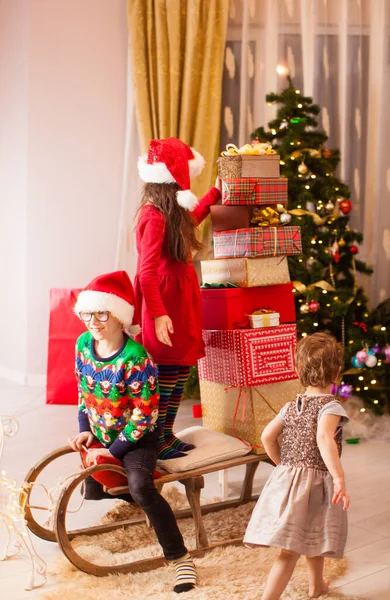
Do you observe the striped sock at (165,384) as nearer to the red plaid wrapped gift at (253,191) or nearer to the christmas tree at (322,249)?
the red plaid wrapped gift at (253,191)

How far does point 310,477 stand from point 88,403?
0.83 meters

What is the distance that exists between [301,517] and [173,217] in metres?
1.20

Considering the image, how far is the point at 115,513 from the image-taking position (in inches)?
117

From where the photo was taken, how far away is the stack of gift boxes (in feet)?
9.76

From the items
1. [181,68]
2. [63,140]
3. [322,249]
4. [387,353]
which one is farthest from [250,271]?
[63,140]

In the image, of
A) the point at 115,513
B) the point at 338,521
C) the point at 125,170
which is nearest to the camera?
the point at 338,521

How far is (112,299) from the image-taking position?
2.61 m

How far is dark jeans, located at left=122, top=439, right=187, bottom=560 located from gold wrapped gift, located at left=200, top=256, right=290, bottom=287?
0.85 metres

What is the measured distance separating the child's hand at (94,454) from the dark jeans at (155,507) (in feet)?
0.32

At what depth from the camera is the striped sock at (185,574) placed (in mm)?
2371

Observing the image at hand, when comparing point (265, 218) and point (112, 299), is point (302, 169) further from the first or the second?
point (112, 299)

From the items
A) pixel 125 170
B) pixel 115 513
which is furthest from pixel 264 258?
pixel 125 170

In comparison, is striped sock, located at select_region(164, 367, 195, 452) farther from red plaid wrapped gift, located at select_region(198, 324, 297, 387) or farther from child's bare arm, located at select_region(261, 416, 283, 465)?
child's bare arm, located at select_region(261, 416, 283, 465)

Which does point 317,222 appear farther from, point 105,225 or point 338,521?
point 338,521
